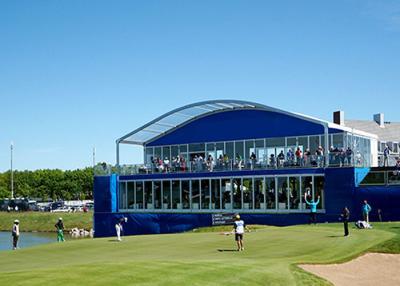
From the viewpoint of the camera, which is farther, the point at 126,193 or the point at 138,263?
the point at 126,193

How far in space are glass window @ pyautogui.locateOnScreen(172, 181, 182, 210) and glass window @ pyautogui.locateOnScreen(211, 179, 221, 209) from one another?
2998mm

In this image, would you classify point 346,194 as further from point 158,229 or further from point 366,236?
point 158,229

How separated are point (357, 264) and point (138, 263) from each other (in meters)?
8.61

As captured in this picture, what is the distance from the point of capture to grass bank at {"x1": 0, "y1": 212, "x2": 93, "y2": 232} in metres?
76.5

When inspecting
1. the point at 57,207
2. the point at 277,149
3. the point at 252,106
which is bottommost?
the point at 57,207

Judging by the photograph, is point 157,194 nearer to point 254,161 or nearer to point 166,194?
point 166,194

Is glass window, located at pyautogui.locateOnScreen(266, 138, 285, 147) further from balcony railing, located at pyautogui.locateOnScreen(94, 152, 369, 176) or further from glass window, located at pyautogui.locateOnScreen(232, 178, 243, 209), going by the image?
glass window, located at pyautogui.locateOnScreen(232, 178, 243, 209)

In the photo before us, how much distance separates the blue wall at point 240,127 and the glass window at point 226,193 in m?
4.48

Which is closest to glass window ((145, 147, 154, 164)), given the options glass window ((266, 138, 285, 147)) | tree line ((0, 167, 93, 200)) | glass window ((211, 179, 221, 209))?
glass window ((211, 179, 221, 209))

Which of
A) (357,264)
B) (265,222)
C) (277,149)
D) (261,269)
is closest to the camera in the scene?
(261,269)

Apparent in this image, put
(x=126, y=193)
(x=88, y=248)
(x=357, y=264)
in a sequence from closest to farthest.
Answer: (x=357, y=264) → (x=88, y=248) → (x=126, y=193)

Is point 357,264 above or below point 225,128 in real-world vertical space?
below

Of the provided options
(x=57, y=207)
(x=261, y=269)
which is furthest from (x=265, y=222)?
(x=57, y=207)

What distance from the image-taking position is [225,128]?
166 feet
